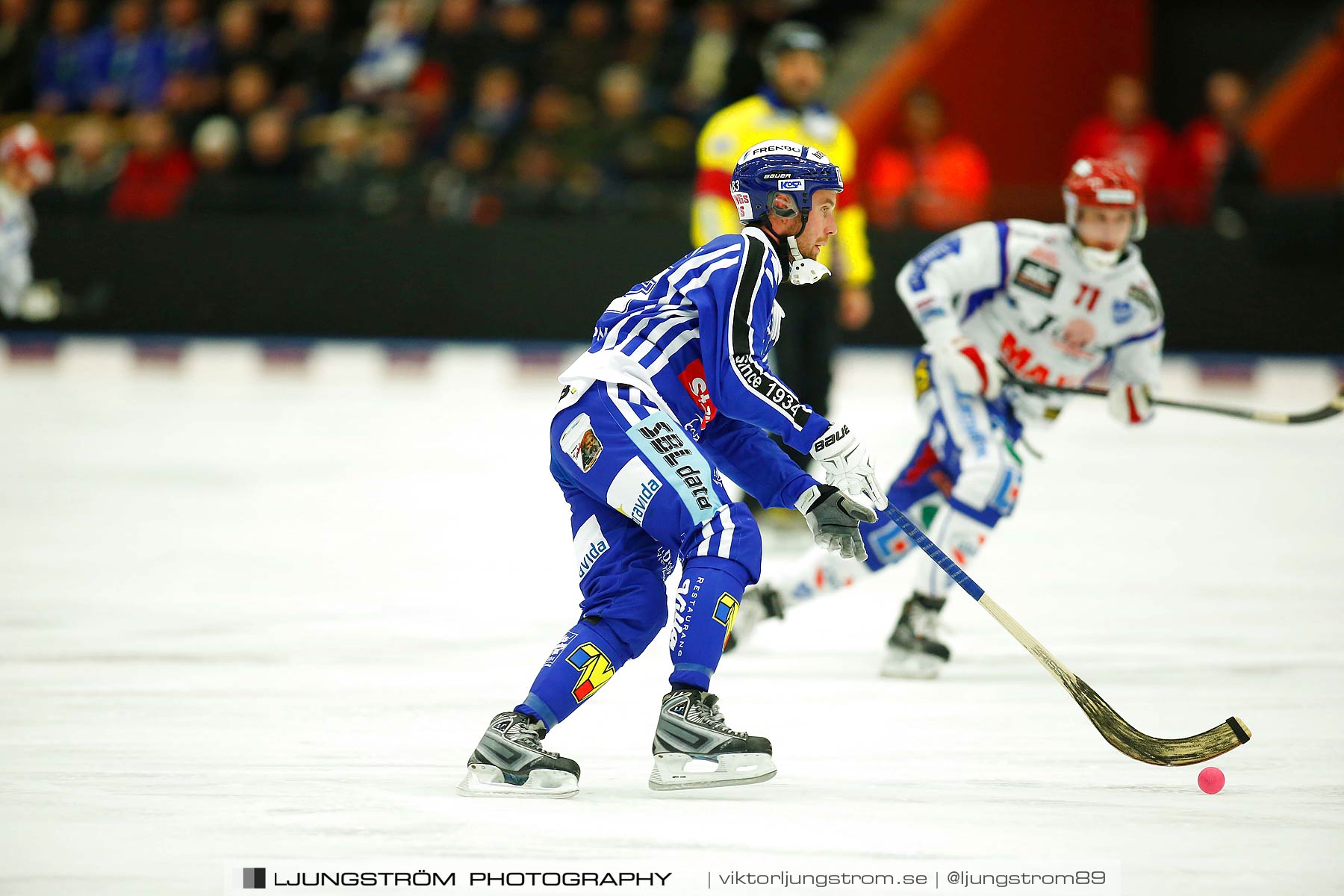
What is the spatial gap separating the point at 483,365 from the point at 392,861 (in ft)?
39.4

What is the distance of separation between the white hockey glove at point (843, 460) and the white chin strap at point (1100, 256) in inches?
70.7

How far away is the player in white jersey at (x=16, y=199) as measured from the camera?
13914mm

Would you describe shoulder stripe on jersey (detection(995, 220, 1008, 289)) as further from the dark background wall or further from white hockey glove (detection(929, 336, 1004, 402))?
the dark background wall

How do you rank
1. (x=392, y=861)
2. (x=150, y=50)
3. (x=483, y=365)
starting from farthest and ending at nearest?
(x=150, y=50) < (x=483, y=365) < (x=392, y=861)

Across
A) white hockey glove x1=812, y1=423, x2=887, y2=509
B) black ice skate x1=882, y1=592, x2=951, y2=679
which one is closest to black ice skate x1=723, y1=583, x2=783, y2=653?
black ice skate x1=882, y1=592, x2=951, y2=679

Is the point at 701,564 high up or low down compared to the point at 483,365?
down

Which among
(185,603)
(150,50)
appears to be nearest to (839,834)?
(185,603)

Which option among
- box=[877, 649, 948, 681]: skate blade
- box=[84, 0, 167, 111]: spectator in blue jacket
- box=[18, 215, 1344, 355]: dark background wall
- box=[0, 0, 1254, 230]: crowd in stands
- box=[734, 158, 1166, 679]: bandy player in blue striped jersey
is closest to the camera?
box=[877, 649, 948, 681]: skate blade

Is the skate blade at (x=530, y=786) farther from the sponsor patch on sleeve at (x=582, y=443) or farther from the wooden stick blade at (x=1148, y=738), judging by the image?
the wooden stick blade at (x=1148, y=738)

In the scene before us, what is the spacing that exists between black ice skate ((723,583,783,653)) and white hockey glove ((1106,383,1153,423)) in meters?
1.23

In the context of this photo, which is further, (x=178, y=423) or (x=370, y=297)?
(x=370, y=297)

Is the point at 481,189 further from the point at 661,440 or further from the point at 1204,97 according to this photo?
the point at 661,440

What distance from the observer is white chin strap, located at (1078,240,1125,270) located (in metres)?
5.68

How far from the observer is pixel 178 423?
11.6 meters
